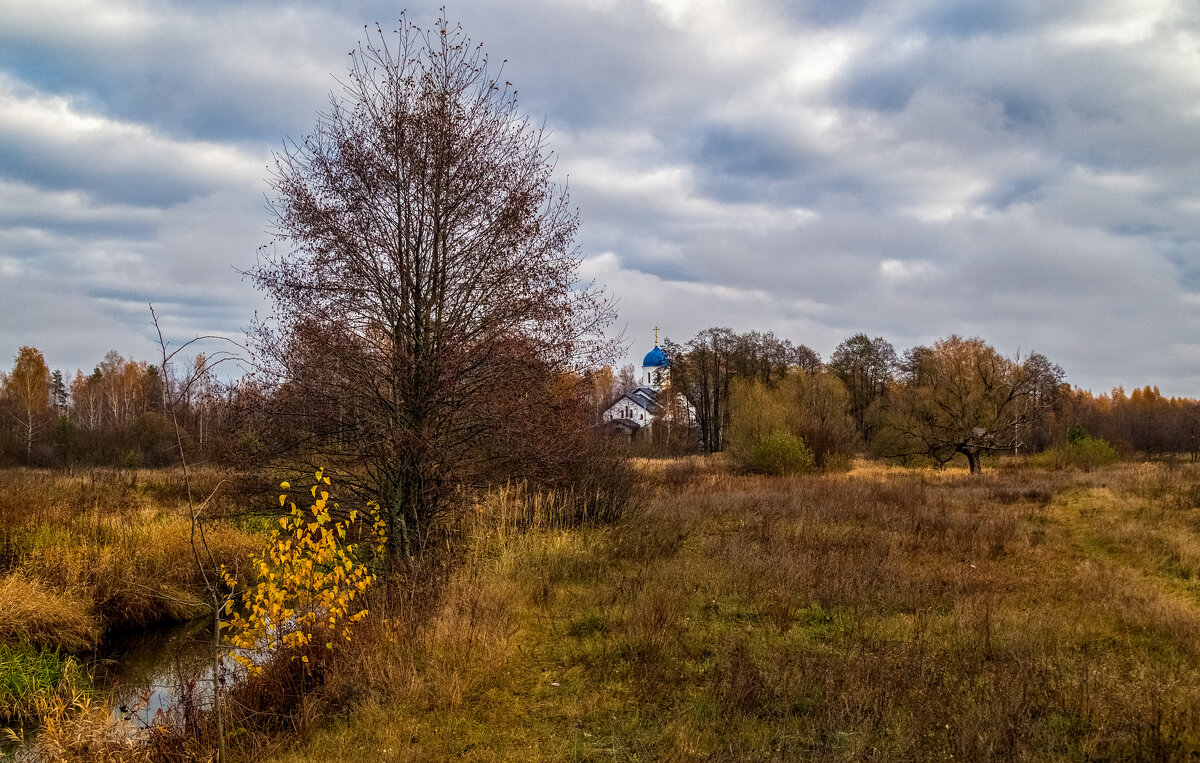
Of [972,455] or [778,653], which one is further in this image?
[972,455]

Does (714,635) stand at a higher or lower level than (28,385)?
lower

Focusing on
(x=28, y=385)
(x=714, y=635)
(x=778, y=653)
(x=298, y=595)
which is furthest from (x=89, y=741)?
(x=28, y=385)

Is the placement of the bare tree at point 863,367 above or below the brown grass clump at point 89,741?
above

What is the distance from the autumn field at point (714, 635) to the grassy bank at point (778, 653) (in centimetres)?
3

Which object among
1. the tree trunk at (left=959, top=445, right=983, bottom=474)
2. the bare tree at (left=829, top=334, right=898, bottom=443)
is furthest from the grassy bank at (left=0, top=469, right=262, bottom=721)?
the bare tree at (left=829, top=334, right=898, bottom=443)

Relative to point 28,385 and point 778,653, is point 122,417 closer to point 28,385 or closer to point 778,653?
point 28,385

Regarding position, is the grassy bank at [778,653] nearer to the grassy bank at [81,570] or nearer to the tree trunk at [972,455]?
the grassy bank at [81,570]

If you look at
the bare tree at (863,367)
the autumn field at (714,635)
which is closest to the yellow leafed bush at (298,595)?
the autumn field at (714,635)

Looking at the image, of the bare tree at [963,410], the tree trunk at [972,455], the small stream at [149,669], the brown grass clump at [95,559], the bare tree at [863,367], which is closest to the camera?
the small stream at [149,669]

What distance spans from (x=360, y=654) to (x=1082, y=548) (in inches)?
460

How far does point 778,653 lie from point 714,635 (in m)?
0.74

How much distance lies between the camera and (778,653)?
5980 mm

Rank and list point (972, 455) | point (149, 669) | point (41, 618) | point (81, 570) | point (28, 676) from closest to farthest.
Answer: point (28, 676), point (149, 669), point (41, 618), point (81, 570), point (972, 455)

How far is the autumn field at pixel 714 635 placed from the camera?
4.57 meters
